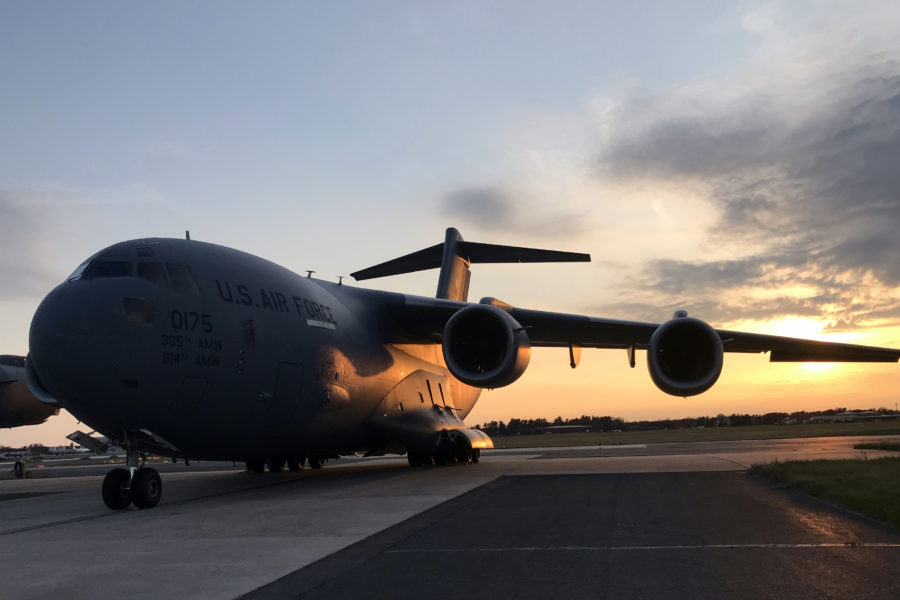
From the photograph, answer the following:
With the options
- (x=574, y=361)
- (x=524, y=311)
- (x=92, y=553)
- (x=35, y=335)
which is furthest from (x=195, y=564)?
(x=574, y=361)

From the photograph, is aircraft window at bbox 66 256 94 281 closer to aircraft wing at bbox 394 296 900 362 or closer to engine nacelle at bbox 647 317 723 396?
aircraft wing at bbox 394 296 900 362

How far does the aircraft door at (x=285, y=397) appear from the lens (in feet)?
39.3

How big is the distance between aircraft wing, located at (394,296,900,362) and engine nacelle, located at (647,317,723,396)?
1.18m

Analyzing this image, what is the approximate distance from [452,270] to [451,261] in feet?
0.81

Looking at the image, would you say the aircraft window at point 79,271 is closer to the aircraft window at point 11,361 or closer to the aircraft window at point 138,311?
the aircraft window at point 138,311

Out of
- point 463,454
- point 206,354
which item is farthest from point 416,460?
point 206,354

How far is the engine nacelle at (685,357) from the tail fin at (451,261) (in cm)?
604

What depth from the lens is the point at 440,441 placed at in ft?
57.8

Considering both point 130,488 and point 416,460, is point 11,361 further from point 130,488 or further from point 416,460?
point 130,488

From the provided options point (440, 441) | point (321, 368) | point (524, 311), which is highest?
point (524, 311)

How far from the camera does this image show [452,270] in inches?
829

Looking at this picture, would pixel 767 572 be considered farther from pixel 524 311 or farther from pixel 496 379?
pixel 524 311

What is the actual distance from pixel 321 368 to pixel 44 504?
4.57 metres

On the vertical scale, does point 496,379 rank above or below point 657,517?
above
